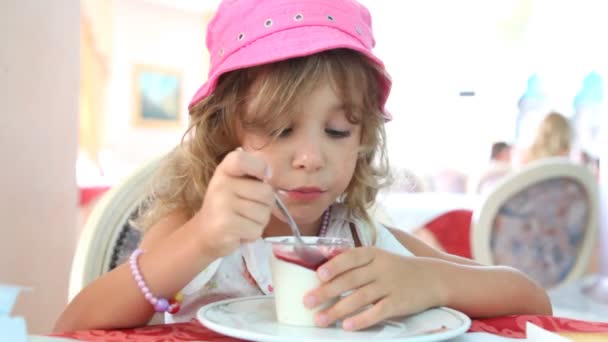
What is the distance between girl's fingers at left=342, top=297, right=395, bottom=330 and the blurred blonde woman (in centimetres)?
410

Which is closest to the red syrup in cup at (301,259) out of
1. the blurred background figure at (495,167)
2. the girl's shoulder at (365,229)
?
the girl's shoulder at (365,229)

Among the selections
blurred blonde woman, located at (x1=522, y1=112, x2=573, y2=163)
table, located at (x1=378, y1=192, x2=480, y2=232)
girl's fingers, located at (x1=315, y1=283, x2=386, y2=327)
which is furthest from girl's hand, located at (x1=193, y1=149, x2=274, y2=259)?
blurred blonde woman, located at (x1=522, y1=112, x2=573, y2=163)

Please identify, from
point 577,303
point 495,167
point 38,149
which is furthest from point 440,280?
point 495,167

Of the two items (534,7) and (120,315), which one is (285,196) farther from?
(534,7)

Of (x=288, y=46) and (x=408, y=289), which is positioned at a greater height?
(x=288, y=46)

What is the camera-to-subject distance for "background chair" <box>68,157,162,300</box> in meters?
1.07

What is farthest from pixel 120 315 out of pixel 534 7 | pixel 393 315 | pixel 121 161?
pixel 121 161

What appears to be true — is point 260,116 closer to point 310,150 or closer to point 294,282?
point 310,150

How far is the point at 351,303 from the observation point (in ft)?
2.08

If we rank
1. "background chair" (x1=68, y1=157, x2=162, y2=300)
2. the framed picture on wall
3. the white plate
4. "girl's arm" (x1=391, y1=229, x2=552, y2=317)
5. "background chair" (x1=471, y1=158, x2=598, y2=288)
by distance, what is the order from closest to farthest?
1. the white plate
2. "girl's arm" (x1=391, y1=229, x2=552, y2=317)
3. "background chair" (x1=68, y1=157, x2=162, y2=300)
4. "background chair" (x1=471, y1=158, x2=598, y2=288)
5. the framed picture on wall

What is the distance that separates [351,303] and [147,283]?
0.24 metres

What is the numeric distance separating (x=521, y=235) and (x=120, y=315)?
2.26 meters

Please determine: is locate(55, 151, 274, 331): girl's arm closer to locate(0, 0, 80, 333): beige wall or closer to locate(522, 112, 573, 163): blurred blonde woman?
locate(0, 0, 80, 333): beige wall

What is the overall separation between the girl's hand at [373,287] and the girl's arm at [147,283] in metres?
0.15
